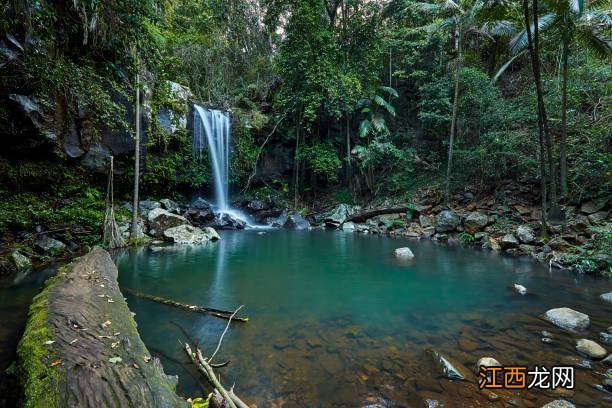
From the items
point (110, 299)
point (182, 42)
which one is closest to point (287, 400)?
point (110, 299)

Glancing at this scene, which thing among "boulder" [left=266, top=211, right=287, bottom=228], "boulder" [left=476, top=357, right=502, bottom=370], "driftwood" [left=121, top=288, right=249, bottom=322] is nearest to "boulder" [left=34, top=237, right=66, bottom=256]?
"driftwood" [left=121, top=288, right=249, bottom=322]

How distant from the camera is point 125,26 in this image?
4.91m

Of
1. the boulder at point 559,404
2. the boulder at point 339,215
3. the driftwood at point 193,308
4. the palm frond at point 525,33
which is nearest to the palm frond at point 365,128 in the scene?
the boulder at point 339,215

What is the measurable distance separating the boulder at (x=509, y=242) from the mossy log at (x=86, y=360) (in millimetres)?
9166

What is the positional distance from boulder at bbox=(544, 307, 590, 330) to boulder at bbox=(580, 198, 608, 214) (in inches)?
232

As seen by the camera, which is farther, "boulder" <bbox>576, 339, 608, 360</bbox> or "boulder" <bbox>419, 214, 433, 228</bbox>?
"boulder" <bbox>419, 214, 433, 228</bbox>

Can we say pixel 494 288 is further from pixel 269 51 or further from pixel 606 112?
pixel 269 51

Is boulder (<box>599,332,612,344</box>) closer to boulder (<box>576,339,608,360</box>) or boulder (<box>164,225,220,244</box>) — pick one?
boulder (<box>576,339,608,360</box>)

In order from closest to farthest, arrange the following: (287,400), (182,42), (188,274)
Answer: (287,400) < (188,274) < (182,42)

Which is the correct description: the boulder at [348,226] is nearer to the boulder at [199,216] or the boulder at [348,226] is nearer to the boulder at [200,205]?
the boulder at [199,216]

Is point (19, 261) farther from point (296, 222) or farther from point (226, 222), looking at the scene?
point (296, 222)

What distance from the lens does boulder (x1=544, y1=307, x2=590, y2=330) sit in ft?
11.7

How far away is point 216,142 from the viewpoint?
15.9 meters

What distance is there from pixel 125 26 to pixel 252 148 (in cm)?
1270
